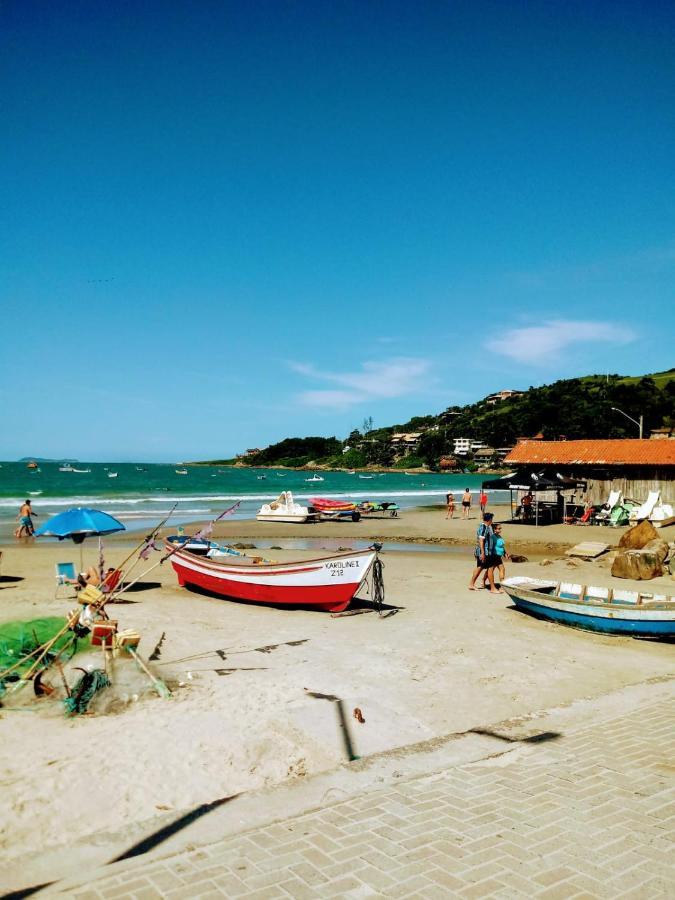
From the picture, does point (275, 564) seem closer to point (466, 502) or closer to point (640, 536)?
point (640, 536)

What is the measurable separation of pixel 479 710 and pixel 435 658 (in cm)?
235

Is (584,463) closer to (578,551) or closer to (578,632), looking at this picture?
(578,551)

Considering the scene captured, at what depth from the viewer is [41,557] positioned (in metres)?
23.4

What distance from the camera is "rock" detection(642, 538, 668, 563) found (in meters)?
18.2

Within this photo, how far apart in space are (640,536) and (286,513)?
22.3 meters

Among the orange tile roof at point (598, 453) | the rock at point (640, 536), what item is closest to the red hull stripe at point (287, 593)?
the rock at point (640, 536)

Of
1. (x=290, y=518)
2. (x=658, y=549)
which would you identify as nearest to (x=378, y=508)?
A: (x=290, y=518)

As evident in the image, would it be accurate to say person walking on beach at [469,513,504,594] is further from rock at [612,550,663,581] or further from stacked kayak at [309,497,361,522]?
stacked kayak at [309,497,361,522]

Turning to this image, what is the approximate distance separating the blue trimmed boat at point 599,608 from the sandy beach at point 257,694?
258 millimetres

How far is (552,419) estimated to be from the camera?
125938 millimetres

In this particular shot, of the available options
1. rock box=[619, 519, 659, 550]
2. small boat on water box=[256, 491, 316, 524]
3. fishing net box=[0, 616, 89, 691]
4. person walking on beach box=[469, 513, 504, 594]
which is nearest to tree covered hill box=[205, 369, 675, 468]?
small boat on water box=[256, 491, 316, 524]

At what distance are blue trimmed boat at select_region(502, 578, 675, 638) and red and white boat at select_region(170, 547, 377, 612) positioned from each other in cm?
337

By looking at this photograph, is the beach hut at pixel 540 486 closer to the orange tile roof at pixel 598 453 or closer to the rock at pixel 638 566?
the orange tile roof at pixel 598 453

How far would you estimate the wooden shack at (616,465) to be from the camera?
32594 millimetres
